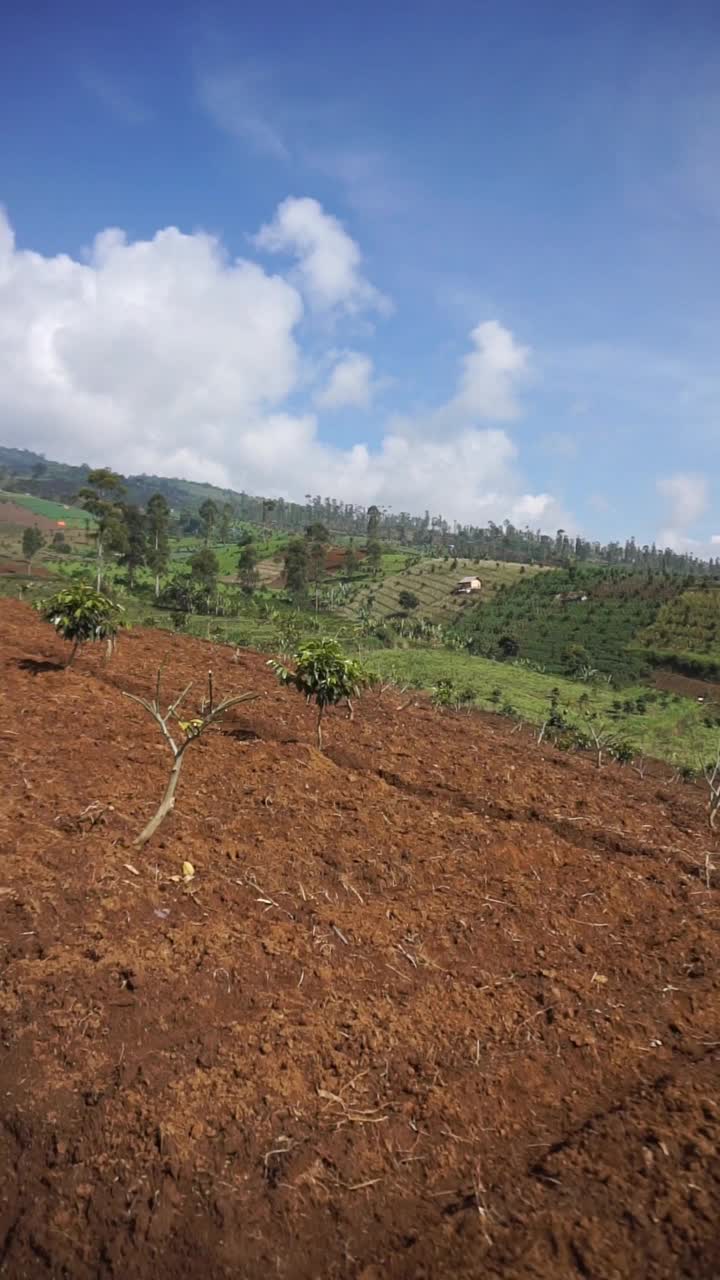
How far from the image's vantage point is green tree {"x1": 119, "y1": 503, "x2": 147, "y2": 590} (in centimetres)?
8056

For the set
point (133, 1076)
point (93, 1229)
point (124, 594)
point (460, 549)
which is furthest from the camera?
point (460, 549)

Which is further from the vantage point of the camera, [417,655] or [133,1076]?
[417,655]

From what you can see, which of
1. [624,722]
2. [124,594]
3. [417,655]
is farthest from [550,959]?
[124,594]

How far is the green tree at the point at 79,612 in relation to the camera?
17.2m

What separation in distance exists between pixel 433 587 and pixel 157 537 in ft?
A: 149

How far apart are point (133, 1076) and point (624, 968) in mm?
5444

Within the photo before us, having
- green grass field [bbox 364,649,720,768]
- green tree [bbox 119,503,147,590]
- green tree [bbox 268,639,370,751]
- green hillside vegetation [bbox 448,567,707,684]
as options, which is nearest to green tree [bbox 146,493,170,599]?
green tree [bbox 119,503,147,590]

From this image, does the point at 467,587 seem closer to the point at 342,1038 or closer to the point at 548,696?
the point at 548,696

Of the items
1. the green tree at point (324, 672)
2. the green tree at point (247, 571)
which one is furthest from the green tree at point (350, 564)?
the green tree at point (324, 672)

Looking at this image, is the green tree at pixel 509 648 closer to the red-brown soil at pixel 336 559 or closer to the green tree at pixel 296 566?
the green tree at pixel 296 566

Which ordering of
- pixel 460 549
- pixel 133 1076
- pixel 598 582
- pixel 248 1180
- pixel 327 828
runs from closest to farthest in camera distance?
pixel 248 1180, pixel 133 1076, pixel 327 828, pixel 598 582, pixel 460 549

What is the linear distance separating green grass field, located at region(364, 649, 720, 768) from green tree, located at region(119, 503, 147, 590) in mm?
38065

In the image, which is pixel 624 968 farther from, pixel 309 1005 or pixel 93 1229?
pixel 93 1229

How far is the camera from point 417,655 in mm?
59031
